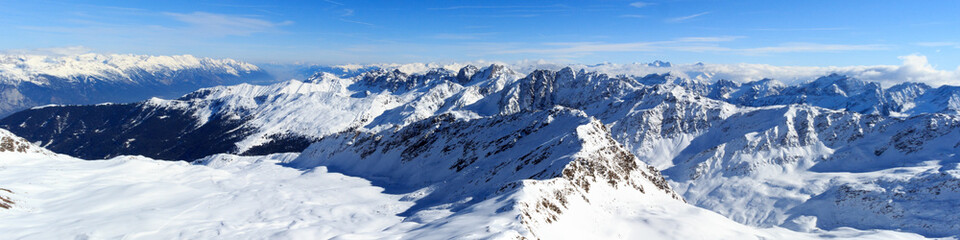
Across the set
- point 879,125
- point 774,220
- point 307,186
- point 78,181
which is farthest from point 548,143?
point 879,125

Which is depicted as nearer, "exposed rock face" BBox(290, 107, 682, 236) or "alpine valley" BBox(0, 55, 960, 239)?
"alpine valley" BBox(0, 55, 960, 239)

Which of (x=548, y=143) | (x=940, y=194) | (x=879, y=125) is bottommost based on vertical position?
(x=940, y=194)

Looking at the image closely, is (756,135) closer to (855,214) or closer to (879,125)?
(879,125)

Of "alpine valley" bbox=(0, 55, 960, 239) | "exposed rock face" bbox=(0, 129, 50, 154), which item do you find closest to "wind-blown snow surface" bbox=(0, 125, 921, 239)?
"alpine valley" bbox=(0, 55, 960, 239)

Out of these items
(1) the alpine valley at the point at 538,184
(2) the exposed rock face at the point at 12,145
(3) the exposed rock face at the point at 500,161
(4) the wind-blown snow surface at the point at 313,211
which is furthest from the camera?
(2) the exposed rock face at the point at 12,145

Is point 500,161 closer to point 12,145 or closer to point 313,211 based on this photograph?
point 313,211

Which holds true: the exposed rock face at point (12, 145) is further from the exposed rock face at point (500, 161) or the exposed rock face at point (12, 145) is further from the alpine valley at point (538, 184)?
the exposed rock face at point (500, 161)

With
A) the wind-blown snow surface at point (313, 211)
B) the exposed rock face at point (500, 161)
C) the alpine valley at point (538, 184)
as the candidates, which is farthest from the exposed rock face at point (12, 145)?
the exposed rock face at point (500, 161)

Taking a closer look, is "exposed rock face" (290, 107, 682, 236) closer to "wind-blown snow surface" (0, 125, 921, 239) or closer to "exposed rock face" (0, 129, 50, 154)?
"wind-blown snow surface" (0, 125, 921, 239)

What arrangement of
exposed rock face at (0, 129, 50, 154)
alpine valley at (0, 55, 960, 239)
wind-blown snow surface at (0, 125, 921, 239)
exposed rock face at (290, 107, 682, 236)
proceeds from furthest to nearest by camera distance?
exposed rock face at (0, 129, 50, 154), exposed rock face at (290, 107, 682, 236), alpine valley at (0, 55, 960, 239), wind-blown snow surface at (0, 125, 921, 239)
